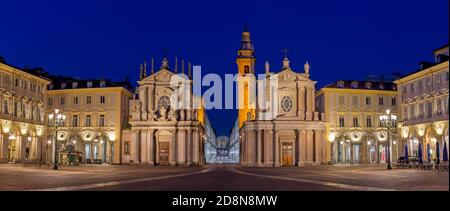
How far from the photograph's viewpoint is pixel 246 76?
98125 millimetres

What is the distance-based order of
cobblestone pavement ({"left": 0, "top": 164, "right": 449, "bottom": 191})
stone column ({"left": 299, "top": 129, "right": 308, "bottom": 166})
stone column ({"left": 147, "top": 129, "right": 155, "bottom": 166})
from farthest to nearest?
stone column ({"left": 147, "top": 129, "right": 155, "bottom": 166})
stone column ({"left": 299, "top": 129, "right": 308, "bottom": 166})
cobblestone pavement ({"left": 0, "top": 164, "right": 449, "bottom": 191})

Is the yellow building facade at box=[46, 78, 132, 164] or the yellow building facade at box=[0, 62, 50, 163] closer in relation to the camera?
the yellow building facade at box=[0, 62, 50, 163]

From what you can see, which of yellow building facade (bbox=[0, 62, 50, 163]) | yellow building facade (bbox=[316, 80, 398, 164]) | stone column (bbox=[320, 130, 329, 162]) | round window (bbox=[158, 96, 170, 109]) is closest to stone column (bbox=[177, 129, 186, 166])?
round window (bbox=[158, 96, 170, 109])

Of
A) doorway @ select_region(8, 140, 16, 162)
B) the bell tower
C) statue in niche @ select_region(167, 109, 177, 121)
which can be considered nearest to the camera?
doorway @ select_region(8, 140, 16, 162)

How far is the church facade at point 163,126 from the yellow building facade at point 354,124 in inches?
813

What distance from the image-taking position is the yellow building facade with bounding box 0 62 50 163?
226ft

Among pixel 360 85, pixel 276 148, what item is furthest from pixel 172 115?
pixel 360 85

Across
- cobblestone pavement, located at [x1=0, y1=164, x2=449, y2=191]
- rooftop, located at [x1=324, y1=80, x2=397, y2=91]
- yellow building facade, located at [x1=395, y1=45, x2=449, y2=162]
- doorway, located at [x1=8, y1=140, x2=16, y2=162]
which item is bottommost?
cobblestone pavement, located at [x1=0, y1=164, x2=449, y2=191]

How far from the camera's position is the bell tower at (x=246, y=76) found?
9675 cm

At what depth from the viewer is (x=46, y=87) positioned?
282 feet

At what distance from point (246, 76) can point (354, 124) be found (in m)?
22.9

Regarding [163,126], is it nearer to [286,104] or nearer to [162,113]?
[162,113]

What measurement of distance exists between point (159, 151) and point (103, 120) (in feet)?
39.1

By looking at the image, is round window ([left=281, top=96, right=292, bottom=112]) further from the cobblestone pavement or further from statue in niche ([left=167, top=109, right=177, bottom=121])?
the cobblestone pavement
